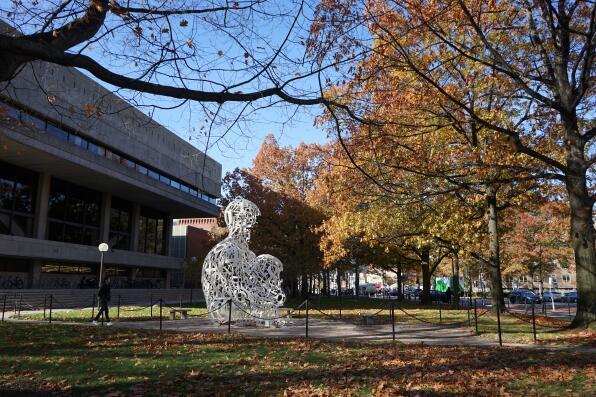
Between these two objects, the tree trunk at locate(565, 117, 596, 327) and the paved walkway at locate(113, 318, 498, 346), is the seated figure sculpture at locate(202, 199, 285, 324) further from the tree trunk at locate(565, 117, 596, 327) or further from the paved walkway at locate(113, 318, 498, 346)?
the tree trunk at locate(565, 117, 596, 327)

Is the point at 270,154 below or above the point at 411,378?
above

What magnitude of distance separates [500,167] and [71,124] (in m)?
30.3

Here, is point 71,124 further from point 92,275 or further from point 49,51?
point 49,51

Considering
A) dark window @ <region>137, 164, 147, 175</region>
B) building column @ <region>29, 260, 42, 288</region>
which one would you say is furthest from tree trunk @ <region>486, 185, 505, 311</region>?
dark window @ <region>137, 164, 147, 175</region>

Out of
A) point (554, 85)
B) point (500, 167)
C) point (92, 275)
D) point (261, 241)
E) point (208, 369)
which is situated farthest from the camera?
point (92, 275)

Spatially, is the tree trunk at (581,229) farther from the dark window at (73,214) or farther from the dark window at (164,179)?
the dark window at (164,179)

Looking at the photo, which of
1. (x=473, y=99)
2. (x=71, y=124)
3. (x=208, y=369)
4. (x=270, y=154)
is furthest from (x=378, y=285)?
(x=208, y=369)

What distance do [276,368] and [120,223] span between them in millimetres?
43638

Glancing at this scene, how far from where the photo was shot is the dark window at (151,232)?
176 ft

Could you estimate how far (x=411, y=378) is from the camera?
768 cm

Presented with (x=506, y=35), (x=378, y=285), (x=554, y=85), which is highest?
(x=506, y=35)

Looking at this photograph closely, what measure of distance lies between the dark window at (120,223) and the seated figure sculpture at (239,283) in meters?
32.1

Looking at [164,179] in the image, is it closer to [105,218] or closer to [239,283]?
[105,218]

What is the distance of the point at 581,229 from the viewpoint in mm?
14148
